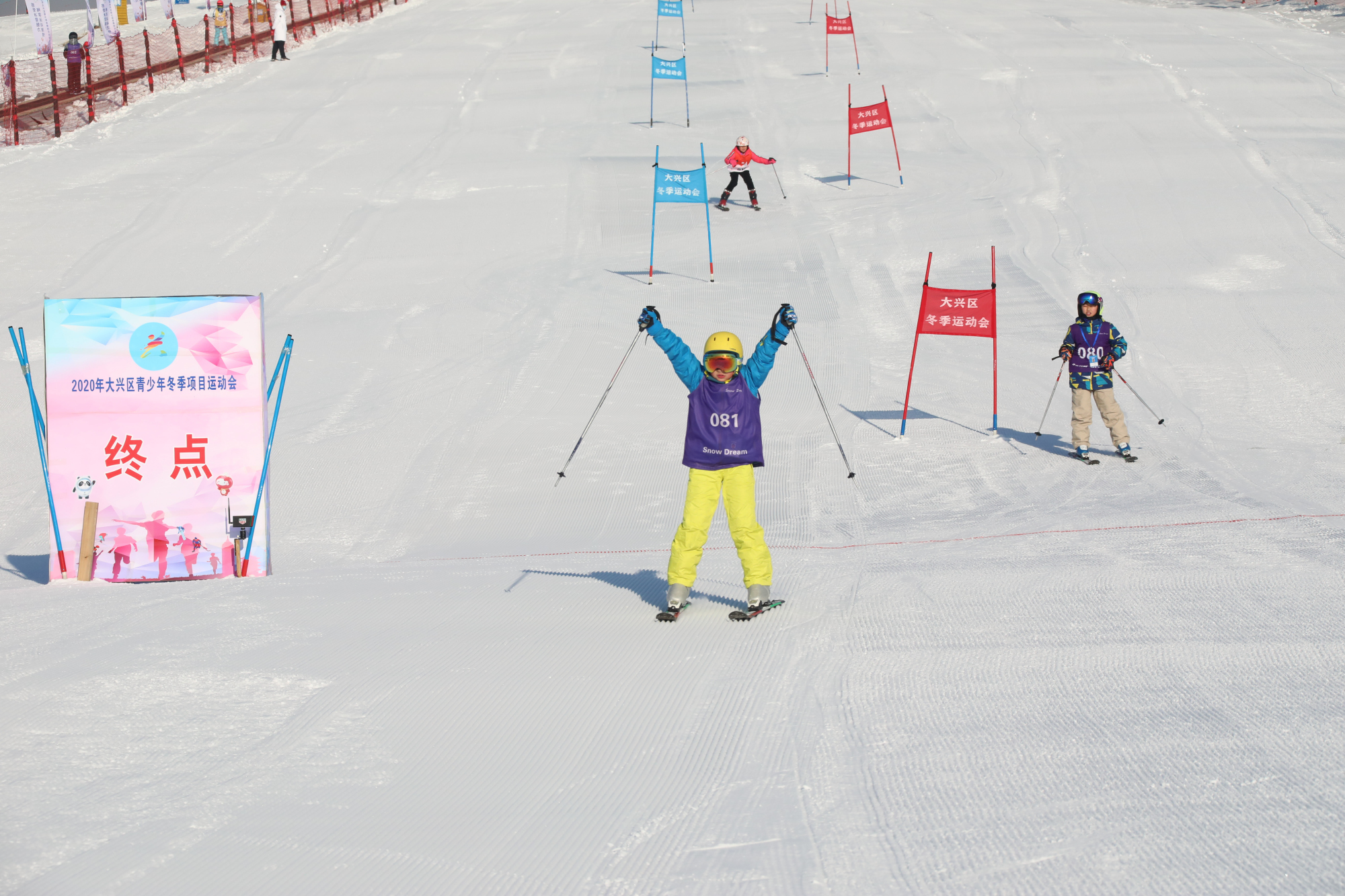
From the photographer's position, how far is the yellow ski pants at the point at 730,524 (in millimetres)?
6395

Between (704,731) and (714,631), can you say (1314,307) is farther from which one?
(704,731)

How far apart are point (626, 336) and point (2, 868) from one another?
10.8m

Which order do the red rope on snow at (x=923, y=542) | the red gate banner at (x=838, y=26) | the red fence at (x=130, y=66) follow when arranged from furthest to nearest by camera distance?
1. the red gate banner at (x=838, y=26)
2. the red fence at (x=130, y=66)
3. the red rope on snow at (x=923, y=542)

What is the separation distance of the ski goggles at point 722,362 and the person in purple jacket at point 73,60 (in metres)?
21.5

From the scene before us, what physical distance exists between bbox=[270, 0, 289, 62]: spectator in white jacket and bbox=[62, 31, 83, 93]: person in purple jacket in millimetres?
4785

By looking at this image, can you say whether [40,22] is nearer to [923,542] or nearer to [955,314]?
[955,314]

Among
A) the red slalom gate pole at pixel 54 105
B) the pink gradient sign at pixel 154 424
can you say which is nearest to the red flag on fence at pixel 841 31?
the red slalom gate pole at pixel 54 105

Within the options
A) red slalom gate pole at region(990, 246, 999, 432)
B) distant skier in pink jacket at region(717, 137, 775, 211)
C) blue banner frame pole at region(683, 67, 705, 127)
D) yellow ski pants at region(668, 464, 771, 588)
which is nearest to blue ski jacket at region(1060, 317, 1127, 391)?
red slalom gate pole at region(990, 246, 999, 432)

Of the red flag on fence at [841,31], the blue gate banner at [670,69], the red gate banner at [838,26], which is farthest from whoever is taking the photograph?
the red gate banner at [838,26]

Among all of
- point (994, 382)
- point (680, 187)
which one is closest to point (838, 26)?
point (680, 187)

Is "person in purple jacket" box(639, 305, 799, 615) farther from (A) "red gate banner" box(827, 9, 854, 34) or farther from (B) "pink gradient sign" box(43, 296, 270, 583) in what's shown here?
(A) "red gate banner" box(827, 9, 854, 34)

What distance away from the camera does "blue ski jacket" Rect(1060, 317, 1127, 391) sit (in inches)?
418

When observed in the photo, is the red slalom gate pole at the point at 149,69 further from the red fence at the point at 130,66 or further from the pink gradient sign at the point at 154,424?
the pink gradient sign at the point at 154,424

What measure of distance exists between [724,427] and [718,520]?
131 inches
